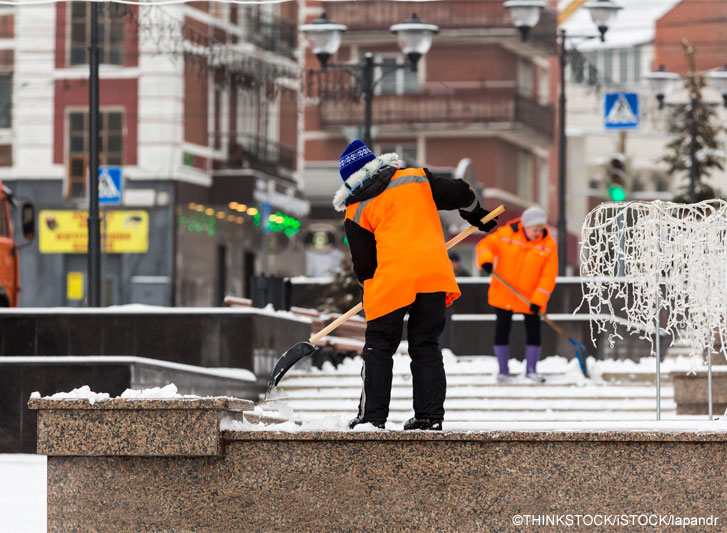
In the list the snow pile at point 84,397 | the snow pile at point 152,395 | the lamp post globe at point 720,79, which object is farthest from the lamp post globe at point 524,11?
the snow pile at point 84,397

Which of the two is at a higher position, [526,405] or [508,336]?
[508,336]

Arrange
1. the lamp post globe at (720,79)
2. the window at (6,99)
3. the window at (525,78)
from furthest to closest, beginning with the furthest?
the window at (525,78) < the window at (6,99) < the lamp post globe at (720,79)

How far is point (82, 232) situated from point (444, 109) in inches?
762

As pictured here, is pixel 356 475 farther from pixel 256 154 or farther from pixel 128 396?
pixel 256 154

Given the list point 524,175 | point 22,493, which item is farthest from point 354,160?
point 524,175

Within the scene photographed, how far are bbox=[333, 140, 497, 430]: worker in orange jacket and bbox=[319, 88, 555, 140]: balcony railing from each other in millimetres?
44862

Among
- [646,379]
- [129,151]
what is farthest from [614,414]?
[129,151]

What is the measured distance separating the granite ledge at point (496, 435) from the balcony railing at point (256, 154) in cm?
3258

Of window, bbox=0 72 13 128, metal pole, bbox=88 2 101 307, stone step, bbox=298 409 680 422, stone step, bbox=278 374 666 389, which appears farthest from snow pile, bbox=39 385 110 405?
window, bbox=0 72 13 128

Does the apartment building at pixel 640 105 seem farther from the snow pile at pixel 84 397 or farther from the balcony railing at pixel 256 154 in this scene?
the snow pile at pixel 84 397

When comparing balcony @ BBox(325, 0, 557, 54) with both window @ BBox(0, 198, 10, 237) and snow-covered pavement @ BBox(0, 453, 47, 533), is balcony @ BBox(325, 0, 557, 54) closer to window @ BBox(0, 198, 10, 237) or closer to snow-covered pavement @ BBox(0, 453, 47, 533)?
window @ BBox(0, 198, 10, 237)

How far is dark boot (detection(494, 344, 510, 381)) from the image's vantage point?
1539cm

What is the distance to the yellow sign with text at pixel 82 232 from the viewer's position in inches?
1447

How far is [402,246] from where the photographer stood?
815 cm
